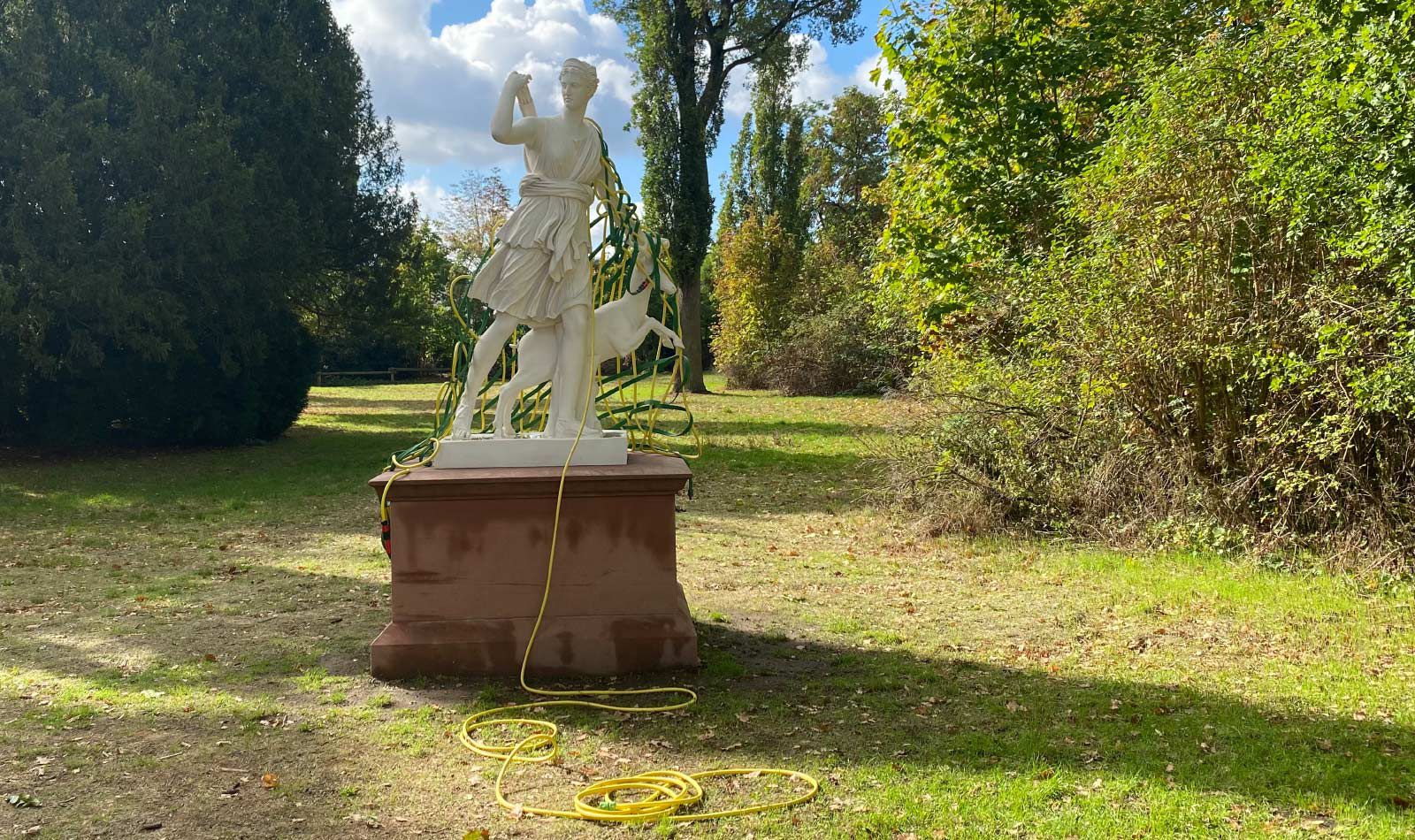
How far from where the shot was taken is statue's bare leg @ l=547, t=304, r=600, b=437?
15.9 feet

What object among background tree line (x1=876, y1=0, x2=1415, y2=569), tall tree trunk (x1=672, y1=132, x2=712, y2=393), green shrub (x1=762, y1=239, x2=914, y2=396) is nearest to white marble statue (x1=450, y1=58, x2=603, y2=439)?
background tree line (x1=876, y1=0, x2=1415, y2=569)

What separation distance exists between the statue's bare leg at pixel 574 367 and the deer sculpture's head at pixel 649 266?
370 millimetres

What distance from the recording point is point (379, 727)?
388 centimetres

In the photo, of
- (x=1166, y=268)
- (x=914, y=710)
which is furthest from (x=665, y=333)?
(x=1166, y=268)

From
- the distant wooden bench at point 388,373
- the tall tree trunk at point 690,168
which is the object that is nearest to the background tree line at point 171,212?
the tall tree trunk at point 690,168

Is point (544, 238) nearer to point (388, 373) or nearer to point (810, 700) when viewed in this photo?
point (810, 700)

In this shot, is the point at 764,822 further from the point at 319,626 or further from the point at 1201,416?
the point at 1201,416

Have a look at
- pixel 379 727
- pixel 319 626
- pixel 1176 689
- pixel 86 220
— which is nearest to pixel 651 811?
pixel 379 727

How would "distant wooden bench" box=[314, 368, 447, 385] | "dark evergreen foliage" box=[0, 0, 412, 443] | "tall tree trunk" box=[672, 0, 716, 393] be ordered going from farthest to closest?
"distant wooden bench" box=[314, 368, 447, 385], "tall tree trunk" box=[672, 0, 716, 393], "dark evergreen foliage" box=[0, 0, 412, 443]

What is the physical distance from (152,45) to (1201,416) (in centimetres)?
1304

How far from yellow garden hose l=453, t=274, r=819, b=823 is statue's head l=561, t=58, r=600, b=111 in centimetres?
257

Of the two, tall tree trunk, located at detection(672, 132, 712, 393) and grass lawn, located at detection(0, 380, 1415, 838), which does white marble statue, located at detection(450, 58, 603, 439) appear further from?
tall tree trunk, located at detection(672, 132, 712, 393)

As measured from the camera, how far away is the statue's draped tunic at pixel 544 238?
470cm

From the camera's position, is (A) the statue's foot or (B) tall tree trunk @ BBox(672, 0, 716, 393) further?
(B) tall tree trunk @ BBox(672, 0, 716, 393)
